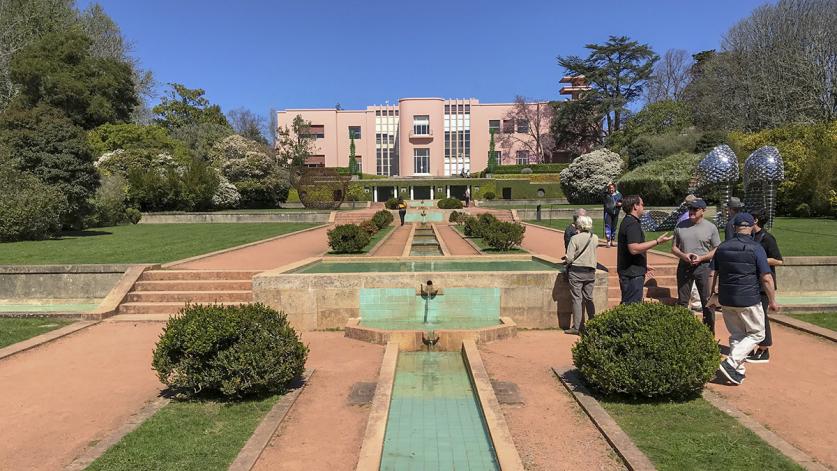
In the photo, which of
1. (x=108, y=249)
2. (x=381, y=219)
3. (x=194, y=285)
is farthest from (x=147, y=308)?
(x=381, y=219)

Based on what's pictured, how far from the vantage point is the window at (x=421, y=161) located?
64.6 metres

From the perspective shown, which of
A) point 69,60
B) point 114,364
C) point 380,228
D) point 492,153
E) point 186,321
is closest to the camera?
point 186,321

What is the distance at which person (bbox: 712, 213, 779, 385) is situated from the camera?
489 cm

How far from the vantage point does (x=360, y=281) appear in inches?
314

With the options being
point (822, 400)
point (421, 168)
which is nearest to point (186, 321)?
point (822, 400)

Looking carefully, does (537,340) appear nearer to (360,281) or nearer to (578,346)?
(578,346)

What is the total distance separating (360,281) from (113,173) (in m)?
29.8

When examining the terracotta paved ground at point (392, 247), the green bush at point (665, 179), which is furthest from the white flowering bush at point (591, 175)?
the terracotta paved ground at point (392, 247)

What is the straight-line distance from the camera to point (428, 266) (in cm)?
960

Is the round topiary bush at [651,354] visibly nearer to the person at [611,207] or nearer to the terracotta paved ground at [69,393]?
the terracotta paved ground at [69,393]

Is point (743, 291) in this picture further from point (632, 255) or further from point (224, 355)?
point (224, 355)

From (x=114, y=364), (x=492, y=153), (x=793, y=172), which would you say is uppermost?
(x=492, y=153)

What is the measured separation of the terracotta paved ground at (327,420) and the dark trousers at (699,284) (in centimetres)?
404

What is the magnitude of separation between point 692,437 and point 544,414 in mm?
1156
